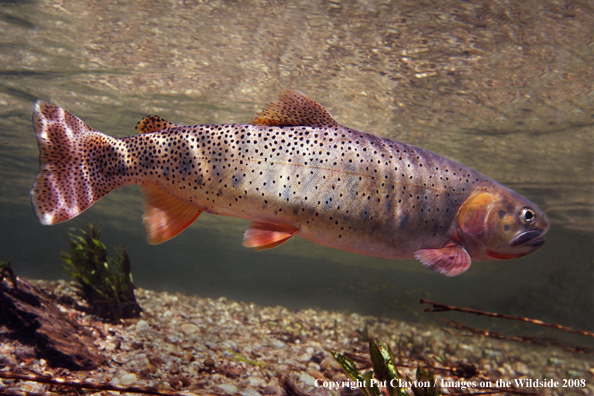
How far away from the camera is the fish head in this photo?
2.61 metres

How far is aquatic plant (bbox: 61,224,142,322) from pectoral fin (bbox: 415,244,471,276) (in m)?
6.15

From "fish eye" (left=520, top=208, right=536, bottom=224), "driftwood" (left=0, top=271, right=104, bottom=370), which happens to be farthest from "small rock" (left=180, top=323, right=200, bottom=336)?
"fish eye" (left=520, top=208, right=536, bottom=224)

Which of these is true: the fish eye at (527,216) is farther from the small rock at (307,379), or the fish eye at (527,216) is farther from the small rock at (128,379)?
the small rock at (128,379)

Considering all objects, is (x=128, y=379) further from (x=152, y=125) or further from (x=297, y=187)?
(x=297, y=187)

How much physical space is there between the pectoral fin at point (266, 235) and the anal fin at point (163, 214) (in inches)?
20.4

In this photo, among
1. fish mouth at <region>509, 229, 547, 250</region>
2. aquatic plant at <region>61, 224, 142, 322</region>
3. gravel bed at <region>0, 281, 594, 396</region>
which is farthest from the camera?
aquatic plant at <region>61, 224, 142, 322</region>

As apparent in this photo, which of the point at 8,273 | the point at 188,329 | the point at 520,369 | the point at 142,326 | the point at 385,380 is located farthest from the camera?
the point at 520,369

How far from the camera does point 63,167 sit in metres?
2.85

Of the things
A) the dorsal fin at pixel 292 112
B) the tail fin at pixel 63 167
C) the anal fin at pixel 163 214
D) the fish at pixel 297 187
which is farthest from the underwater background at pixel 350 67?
the anal fin at pixel 163 214

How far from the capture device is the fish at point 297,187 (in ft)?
8.61

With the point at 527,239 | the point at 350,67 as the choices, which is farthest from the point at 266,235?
the point at 350,67

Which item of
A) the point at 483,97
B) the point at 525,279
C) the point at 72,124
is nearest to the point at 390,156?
the point at 72,124

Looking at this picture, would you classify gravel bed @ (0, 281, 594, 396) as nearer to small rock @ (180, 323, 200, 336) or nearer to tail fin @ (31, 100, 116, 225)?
small rock @ (180, 323, 200, 336)

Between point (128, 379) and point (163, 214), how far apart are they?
2.25 metres
